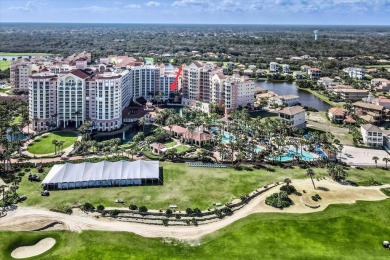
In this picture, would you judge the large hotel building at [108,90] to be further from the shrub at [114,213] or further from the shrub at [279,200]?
the shrub at [279,200]

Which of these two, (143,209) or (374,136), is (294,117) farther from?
(143,209)

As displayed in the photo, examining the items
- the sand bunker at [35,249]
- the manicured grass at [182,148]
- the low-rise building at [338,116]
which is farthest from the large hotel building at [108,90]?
the sand bunker at [35,249]

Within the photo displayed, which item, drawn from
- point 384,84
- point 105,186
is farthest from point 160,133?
point 384,84

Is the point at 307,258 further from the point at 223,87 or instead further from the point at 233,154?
the point at 223,87

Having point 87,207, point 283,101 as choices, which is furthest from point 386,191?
point 283,101

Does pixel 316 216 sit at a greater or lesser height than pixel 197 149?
lesser

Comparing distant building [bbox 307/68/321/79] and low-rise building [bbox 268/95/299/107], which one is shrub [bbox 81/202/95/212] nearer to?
low-rise building [bbox 268/95/299/107]
